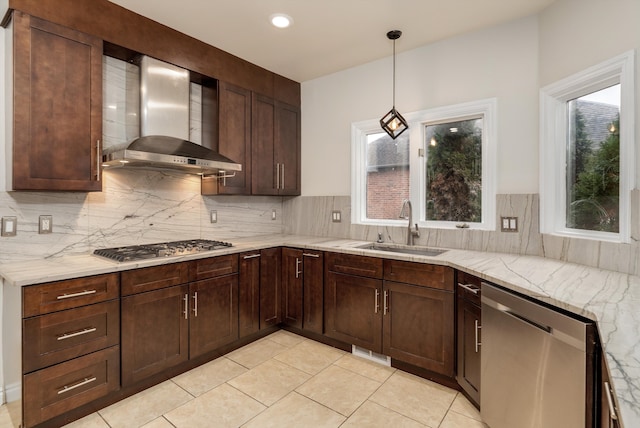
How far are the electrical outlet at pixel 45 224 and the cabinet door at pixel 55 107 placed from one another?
353 millimetres

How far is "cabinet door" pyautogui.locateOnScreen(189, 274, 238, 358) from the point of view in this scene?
98.5 inches

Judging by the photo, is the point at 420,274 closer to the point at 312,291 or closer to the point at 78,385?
the point at 312,291

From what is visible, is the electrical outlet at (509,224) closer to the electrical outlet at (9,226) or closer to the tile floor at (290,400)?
the tile floor at (290,400)

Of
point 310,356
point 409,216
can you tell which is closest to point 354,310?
point 310,356

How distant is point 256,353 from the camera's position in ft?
9.37

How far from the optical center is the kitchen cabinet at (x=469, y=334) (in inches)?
78.8

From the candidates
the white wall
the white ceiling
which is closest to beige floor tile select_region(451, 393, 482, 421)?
the white wall

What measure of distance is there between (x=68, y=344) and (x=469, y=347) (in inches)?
94.3

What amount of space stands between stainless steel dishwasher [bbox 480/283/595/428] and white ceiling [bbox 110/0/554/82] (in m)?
2.01

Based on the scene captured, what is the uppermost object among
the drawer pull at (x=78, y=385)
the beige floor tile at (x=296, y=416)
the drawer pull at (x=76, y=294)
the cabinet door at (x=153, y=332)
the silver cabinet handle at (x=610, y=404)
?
the drawer pull at (x=76, y=294)

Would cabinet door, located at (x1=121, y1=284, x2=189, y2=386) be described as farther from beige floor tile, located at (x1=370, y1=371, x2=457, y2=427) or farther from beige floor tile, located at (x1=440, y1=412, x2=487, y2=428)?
beige floor tile, located at (x1=440, y1=412, x2=487, y2=428)

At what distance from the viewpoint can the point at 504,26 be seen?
8.58ft

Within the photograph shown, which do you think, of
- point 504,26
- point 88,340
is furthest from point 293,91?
point 88,340

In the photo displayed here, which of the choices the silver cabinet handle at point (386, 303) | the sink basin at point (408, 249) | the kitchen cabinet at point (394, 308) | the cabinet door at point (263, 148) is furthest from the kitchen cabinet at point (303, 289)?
the cabinet door at point (263, 148)
